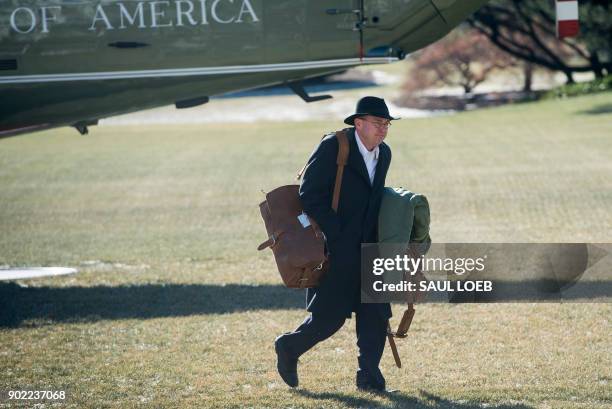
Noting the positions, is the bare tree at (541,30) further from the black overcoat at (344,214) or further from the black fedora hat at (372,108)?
the black overcoat at (344,214)

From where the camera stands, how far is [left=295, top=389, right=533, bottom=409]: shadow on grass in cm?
656

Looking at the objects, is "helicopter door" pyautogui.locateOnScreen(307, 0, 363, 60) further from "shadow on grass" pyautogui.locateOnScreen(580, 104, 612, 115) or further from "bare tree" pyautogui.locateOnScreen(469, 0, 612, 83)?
"bare tree" pyautogui.locateOnScreen(469, 0, 612, 83)

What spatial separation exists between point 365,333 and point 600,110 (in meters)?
20.5

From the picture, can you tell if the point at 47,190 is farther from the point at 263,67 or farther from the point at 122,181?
the point at 263,67

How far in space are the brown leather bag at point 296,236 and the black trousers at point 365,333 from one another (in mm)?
286

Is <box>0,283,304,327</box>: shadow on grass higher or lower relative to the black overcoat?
lower

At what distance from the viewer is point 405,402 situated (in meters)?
6.68

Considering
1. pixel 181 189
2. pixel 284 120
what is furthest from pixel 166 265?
pixel 284 120

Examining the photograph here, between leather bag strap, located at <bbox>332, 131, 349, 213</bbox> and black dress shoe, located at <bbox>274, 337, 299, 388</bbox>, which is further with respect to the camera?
black dress shoe, located at <bbox>274, 337, 299, 388</bbox>

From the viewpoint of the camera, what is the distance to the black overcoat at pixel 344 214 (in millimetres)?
6781

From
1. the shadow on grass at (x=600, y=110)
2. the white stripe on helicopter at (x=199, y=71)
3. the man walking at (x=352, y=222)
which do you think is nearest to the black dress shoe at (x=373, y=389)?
the man walking at (x=352, y=222)

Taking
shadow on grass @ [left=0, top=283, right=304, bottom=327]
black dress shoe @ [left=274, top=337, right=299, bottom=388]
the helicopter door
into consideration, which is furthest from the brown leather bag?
the helicopter door

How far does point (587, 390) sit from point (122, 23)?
21.1 ft

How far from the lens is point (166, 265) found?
12.1m
